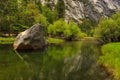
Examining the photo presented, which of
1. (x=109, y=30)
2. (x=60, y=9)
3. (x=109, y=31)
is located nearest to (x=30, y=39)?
(x=109, y=30)

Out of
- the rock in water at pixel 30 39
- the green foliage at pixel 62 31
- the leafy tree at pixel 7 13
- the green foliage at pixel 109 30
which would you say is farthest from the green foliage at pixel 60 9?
the rock in water at pixel 30 39

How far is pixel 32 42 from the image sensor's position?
2591 inches

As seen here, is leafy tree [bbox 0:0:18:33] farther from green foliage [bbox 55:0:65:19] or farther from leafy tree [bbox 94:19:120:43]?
green foliage [bbox 55:0:65:19]

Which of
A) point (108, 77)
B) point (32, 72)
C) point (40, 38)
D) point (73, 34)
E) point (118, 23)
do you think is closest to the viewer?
point (108, 77)

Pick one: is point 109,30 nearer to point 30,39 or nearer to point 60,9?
point 30,39

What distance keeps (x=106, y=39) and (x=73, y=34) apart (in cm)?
3170

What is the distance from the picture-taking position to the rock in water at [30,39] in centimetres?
6406

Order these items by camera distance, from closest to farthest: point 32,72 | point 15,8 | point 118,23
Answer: point 32,72
point 118,23
point 15,8

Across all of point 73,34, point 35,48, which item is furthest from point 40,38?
point 73,34

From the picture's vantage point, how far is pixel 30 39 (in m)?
65.2

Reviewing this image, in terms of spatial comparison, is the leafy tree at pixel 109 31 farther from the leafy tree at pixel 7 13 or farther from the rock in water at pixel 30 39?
the rock in water at pixel 30 39

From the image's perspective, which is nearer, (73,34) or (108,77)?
(108,77)

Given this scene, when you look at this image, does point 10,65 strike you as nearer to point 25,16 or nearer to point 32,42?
point 32,42

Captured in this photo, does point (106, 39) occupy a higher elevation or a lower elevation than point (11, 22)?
lower
